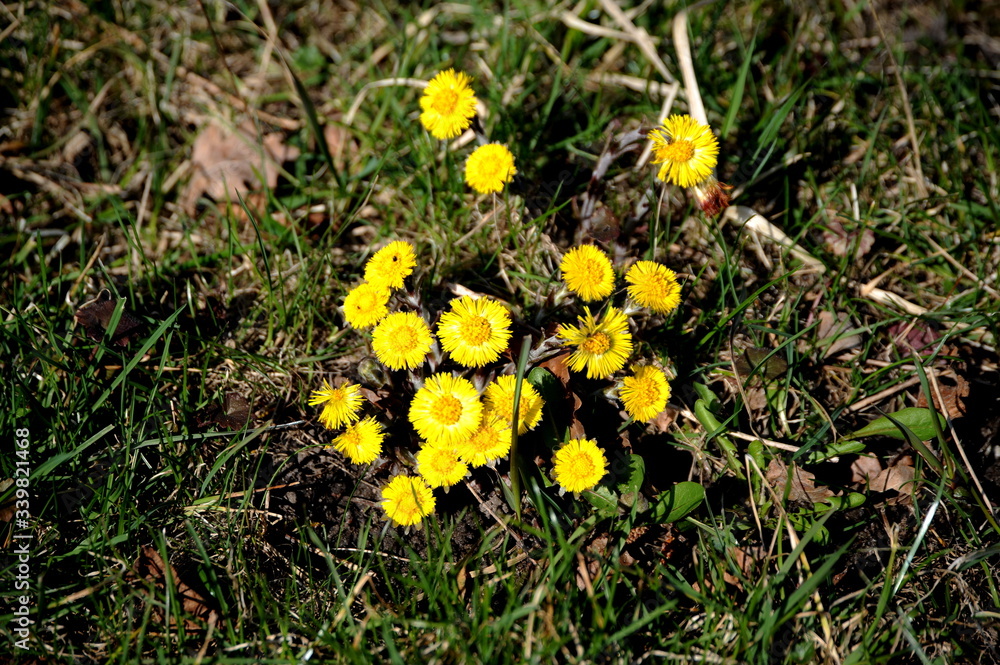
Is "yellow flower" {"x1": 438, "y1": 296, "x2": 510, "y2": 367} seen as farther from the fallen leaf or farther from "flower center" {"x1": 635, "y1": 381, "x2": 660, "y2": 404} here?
the fallen leaf

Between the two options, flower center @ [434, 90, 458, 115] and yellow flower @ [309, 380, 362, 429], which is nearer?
yellow flower @ [309, 380, 362, 429]

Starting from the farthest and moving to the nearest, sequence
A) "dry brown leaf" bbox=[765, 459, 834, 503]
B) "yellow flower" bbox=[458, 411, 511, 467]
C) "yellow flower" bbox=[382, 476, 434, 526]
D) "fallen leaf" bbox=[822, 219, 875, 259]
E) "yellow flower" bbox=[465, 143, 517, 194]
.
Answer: "fallen leaf" bbox=[822, 219, 875, 259] < "yellow flower" bbox=[465, 143, 517, 194] < "dry brown leaf" bbox=[765, 459, 834, 503] < "yellow flower" bbox=[382, 476, 434, 526] < "yellow flower" bbox=[458, 411, 511, 467]

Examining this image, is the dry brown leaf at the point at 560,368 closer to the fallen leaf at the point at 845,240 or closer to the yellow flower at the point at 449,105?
the yellow flower at the point at 449,105

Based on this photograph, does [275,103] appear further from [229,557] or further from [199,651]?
[199,651]

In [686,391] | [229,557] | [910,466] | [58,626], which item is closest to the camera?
[58,626]

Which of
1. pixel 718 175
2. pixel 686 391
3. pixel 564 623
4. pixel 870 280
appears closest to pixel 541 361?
pixel 686 391

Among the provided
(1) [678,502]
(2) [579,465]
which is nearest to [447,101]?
(2) [579,465]

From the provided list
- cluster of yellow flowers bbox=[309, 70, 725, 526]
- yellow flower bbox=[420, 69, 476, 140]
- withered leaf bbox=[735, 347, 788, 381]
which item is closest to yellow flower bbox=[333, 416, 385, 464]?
cluster of yellow flowers bbox=[309, 70, 725, 526]
